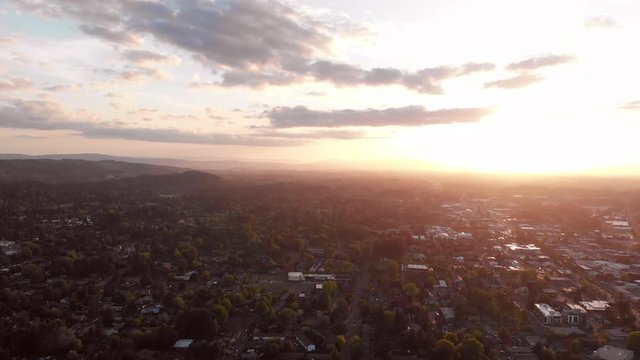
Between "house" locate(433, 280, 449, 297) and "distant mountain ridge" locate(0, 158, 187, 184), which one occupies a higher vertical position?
"distant mountain ridge" locate(0, 158, 187, 184)

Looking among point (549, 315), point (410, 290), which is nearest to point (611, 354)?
point (549, 315)

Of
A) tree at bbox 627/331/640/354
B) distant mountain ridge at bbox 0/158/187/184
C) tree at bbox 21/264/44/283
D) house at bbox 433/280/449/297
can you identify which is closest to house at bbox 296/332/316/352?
house at bbox 433/280/449/297

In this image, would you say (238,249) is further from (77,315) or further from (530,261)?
(530,261)

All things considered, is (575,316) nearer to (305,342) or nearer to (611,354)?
(611,354)

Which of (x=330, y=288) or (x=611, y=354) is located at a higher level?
(x=330, y=288)

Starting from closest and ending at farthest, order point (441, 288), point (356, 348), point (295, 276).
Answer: point (356, 348) → point (441, 288) → point (295, 276)

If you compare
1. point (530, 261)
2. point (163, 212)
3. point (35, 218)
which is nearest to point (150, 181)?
point (163, 212)

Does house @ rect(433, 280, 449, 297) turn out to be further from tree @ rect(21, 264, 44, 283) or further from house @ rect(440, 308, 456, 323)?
tree @ rect(21, 264, 44, 283)
